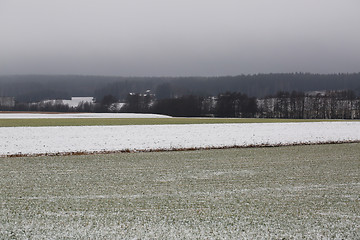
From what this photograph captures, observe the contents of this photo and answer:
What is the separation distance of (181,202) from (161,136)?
1746 cm

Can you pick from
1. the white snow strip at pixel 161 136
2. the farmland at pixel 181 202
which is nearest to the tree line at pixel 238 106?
the white snow strip at pixel 161 136

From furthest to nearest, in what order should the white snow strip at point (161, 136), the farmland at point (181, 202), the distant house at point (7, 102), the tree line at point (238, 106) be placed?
the distant house at point (7, 102) < the tree line at point (238, 106) < the white snow strip at point (161, 136) < the farmland at point (181, 202)

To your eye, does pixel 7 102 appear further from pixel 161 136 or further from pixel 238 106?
pixel 161 136

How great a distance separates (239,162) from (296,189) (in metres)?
6.51

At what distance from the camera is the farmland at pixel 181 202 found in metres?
7.06

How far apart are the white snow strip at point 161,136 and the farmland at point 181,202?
28.0ft

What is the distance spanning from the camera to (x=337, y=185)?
11.4 m

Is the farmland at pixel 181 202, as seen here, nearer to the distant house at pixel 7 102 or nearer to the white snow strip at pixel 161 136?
the white snow strip at pixel 161 136

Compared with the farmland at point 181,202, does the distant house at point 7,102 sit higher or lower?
higher

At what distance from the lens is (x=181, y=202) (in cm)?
926

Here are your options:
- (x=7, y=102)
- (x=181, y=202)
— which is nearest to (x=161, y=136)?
(x=181, y=202)

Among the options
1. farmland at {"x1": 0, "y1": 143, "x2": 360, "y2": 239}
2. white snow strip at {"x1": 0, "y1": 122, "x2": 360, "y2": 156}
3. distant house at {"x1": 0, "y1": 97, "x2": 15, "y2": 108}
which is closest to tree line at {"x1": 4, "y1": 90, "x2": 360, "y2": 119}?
distant house at {"x1": 0, "y1": 97, "x2": 15, "y2": 108}

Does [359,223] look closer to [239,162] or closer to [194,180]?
[194,180]

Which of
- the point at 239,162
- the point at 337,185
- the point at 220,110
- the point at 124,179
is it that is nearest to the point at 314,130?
the point at 239,162
